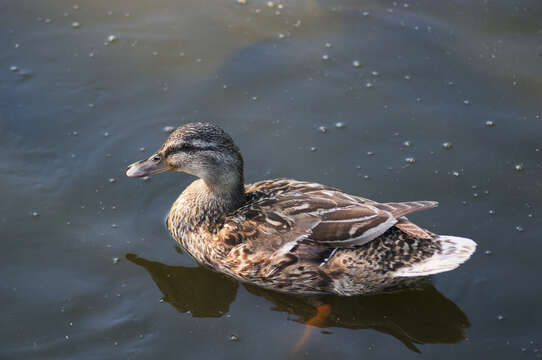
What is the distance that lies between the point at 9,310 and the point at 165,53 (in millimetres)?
3406

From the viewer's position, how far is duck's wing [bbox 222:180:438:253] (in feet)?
16.1

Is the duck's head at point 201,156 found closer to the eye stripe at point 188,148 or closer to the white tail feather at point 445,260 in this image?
the eye stripe at point 188,148

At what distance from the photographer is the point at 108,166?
6.09m

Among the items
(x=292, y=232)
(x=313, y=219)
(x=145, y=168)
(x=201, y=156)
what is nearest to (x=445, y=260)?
(x=313, y=219)

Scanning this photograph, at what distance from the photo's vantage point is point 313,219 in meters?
5.00

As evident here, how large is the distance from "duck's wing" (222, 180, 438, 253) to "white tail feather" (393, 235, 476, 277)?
0.34 metres

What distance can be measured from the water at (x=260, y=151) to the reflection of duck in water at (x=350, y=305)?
1 centimetres

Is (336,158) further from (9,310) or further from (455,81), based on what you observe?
(9,310)

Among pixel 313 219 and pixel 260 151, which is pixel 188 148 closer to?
pixel 313 219

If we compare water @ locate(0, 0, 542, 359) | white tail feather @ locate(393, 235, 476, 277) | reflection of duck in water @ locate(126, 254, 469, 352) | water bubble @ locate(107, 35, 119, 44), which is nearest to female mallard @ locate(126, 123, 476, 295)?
white tail feather @ locate(393, 235, 476, 277)

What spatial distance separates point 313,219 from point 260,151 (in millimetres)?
1473

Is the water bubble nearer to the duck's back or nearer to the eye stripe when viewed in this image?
the eye stripe

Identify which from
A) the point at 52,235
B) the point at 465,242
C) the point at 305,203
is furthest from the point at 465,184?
the point at 52,235

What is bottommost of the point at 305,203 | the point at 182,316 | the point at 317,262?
the point at 182,316
